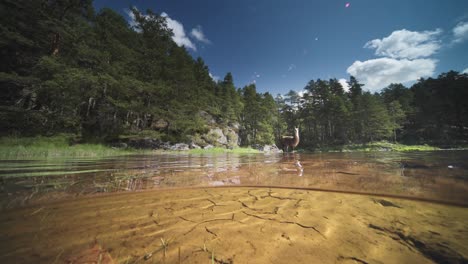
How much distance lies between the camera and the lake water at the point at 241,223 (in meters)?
0.89

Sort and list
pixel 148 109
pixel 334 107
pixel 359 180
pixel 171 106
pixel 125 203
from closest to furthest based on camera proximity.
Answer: pixel 125 203 < pixel 359 180 < pixel 148 109 < pixel 171 106 < pixel 334 107

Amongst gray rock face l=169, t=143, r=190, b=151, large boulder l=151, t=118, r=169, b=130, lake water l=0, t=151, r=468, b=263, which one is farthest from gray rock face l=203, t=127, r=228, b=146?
lake water l=0, t=151, r=468, b=263

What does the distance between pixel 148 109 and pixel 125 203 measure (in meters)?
14.4

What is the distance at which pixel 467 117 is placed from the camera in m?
29.3

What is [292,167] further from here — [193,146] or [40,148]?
[193,146]

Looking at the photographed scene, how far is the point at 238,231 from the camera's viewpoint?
1155 mm

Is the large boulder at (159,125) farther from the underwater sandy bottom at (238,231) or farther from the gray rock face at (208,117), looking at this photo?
the underwater sandy bottom at (238,231)

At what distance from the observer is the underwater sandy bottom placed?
87 cm

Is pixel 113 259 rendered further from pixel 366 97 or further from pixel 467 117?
pixel 467 117

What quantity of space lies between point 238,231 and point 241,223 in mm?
135

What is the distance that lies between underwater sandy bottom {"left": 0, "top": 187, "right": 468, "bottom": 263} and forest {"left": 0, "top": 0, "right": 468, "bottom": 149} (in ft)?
44.0

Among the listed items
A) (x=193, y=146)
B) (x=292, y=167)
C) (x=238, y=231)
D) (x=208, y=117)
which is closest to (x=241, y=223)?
(x=238, y=231)

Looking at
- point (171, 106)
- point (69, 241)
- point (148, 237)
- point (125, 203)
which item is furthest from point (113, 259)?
point (171, 106)

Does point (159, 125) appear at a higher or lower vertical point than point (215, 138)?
higher
